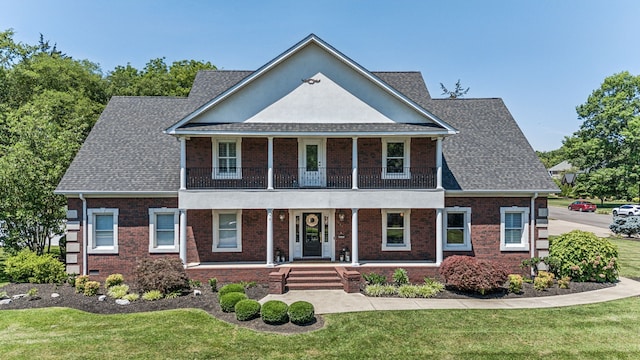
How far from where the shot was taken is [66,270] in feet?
53.5

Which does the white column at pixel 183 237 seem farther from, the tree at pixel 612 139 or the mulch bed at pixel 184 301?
the tree at pixel 612 139

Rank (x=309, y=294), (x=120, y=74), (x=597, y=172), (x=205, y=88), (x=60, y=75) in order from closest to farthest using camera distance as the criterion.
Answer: (x=309, y=294)
(x=205, y=88)
(x=60, y=75)
(x=120, y=74)
(x=597, y=172)

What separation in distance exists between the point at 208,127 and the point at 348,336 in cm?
996

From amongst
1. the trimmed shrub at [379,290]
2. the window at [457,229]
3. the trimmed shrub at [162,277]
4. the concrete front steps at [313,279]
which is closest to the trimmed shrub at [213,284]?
the trimmed shrub at [162,277]

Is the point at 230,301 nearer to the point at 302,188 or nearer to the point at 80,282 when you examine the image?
the point at 302,188

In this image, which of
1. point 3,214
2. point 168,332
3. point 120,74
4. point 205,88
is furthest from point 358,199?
point 120,74

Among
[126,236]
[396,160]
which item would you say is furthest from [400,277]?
[126,236]

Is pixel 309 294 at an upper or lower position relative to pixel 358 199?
lower

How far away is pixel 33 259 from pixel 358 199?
555 inches

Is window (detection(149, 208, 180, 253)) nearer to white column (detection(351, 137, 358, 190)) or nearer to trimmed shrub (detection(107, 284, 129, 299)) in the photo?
trimmed shrub (detection(107, 284, 129, 299))

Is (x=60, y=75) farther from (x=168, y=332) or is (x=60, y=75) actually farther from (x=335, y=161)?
(x=168, y=332)

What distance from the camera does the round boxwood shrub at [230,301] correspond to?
12320 millimetres

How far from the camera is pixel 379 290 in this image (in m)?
14.6

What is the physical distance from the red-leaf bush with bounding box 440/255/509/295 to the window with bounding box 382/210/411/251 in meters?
2.78
